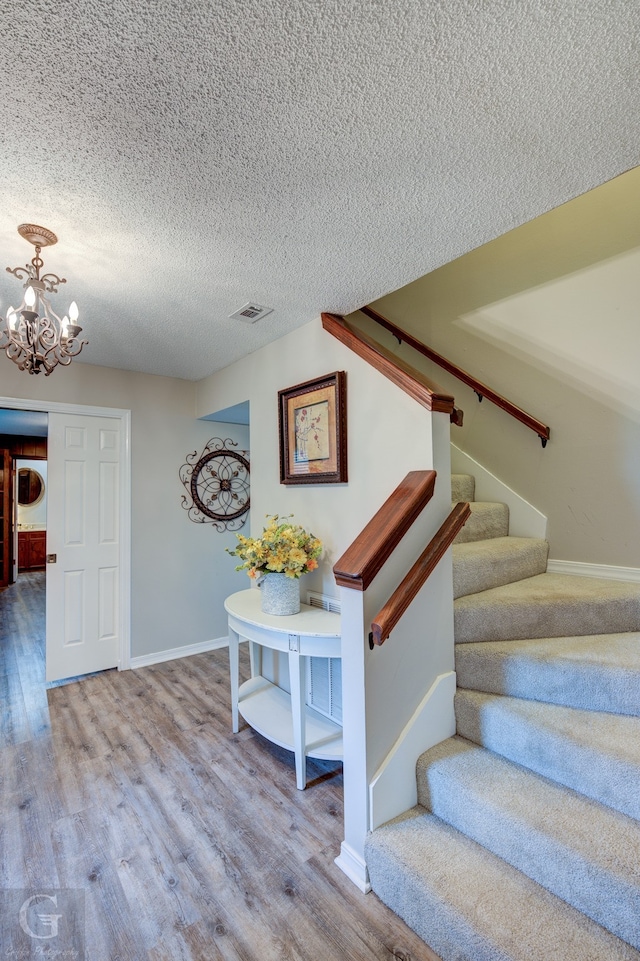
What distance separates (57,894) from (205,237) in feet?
8.22

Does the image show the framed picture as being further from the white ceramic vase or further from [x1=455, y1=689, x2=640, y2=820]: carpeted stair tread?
[x1=455, y1=689, x2=640, y2=820]: carpeted stair tread

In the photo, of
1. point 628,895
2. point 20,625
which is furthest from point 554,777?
point 20,625

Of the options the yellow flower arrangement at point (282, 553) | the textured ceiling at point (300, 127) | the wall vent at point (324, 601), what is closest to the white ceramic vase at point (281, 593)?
the yellow flower arrangement at point (282, 553)

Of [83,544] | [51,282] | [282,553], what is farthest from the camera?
[83,544]

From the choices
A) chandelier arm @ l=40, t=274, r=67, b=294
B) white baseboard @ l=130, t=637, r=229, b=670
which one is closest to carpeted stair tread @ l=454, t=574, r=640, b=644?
chandelier arm @ l=40, t=274, r=67, b=294

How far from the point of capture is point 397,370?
1914 mm

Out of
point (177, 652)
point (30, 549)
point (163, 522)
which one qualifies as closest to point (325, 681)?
point (177, 652)

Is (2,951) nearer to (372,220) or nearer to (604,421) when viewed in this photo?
(372,220)

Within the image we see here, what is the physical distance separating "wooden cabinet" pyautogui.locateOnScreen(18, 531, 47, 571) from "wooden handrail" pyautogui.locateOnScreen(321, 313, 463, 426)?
336 inches

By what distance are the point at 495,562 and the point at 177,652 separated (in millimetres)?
2849

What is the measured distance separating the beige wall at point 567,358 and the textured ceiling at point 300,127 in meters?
1.04

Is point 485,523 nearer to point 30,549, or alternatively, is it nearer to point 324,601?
point 324,601

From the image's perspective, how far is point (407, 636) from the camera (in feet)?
5.27

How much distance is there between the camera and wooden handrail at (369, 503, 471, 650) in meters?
1.40
